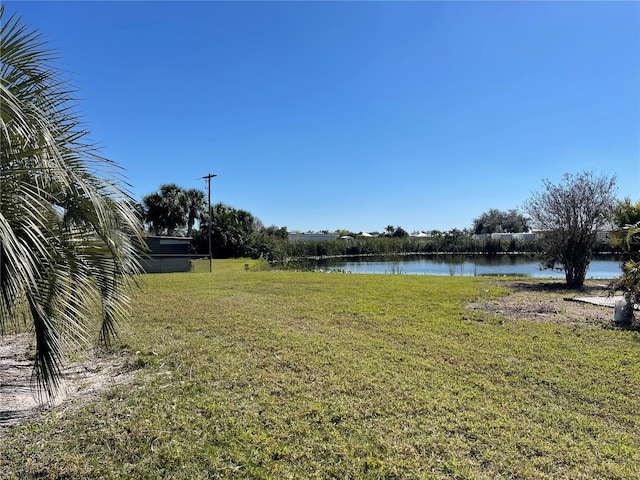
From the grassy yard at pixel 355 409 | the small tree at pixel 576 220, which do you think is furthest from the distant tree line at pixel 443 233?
the grassy yard at pixel 355 409

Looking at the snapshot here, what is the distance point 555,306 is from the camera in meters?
7.34

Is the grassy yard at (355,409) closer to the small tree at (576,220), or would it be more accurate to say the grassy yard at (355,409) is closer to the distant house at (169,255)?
the small tree at (576,220)

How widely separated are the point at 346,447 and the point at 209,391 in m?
1.45

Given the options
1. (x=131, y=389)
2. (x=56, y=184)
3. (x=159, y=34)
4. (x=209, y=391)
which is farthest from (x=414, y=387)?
(x=159, y=34)

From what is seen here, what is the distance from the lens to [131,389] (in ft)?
11.0

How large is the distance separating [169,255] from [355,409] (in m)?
17.3

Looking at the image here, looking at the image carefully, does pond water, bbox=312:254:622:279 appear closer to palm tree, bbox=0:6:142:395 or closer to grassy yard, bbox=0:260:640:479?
grassy yard, bbox=0:260:640:479

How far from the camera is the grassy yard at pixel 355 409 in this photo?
2209 mm

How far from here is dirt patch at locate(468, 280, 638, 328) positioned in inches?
244

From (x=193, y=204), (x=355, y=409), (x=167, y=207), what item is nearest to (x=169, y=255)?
(x=167, y=207)

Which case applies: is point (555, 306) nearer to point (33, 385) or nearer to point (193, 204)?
point (33, 385)

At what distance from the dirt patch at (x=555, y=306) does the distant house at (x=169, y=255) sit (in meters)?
14.9

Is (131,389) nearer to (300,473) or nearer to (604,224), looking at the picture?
(300,473)

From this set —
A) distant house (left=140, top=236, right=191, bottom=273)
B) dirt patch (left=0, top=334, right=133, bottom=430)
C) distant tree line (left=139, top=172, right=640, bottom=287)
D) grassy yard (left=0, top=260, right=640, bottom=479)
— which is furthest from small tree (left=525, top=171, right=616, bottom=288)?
distant house (left=140, top=236, right=191, bottom=273)
